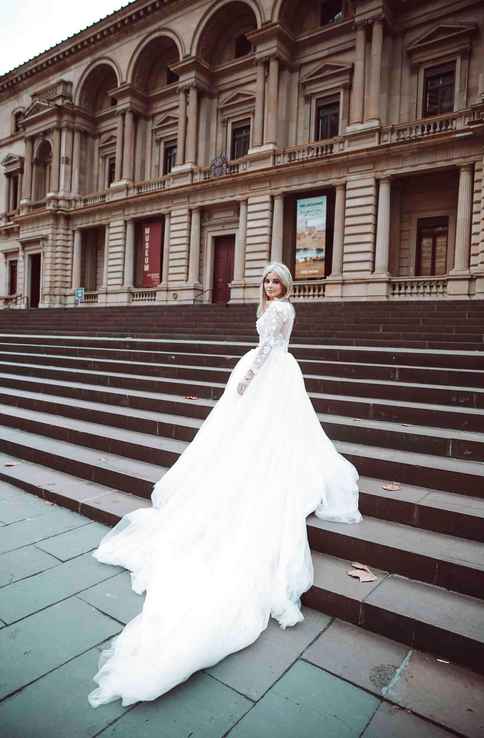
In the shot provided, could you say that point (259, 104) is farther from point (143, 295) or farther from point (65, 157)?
point (65, 157)

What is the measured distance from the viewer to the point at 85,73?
28047mm

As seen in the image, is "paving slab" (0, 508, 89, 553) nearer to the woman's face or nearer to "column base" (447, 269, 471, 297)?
the woman's face

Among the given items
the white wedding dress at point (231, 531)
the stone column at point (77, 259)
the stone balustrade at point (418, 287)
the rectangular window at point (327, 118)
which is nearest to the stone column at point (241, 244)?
the rectangular window at point (327, 118)

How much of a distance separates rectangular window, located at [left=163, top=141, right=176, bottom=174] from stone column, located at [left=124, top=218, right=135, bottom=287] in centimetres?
379

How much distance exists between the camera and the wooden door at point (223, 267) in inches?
937

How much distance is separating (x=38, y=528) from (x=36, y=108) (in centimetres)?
3377

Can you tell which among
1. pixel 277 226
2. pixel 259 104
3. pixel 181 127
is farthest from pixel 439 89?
pixel 181 127

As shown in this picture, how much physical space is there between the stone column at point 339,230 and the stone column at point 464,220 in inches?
179

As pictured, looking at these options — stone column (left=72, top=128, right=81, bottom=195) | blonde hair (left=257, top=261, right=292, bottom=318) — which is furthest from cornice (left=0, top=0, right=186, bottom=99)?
blonde hair (left=257, top=261, right=292, bottom=318)

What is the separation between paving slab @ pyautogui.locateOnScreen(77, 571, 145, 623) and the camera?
9.14 feet

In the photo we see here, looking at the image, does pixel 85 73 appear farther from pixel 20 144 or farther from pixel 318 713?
pixel 318 713

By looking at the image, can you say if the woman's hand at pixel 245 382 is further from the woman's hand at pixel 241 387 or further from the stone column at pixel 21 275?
the stone column at pixel 21 275

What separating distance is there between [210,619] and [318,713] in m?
0.64

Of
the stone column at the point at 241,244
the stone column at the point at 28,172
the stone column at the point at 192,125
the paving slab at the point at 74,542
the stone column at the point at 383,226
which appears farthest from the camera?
the stone column at the point at 28,172
